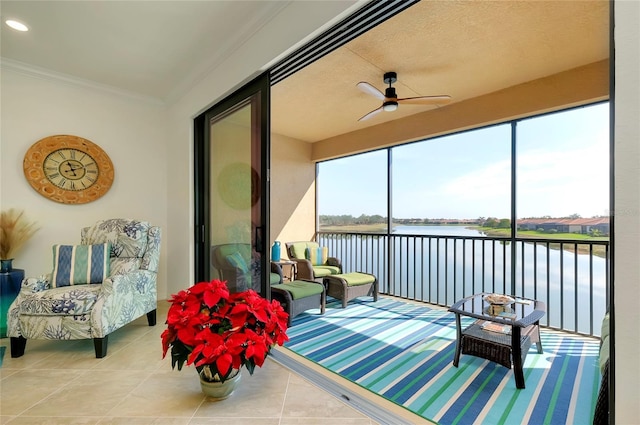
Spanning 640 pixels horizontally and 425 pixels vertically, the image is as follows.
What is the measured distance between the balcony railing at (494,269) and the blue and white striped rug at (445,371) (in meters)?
0.36

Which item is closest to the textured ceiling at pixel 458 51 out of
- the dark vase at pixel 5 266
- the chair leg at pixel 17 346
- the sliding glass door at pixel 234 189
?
the sliding glass door at pixel 234 189

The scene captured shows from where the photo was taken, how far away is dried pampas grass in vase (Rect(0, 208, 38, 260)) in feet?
8.82

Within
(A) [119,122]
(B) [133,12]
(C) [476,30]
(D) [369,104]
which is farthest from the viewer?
(D) [369,104]

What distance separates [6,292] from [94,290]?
978 mm

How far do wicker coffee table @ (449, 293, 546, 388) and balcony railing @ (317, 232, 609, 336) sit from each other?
0.77 meters

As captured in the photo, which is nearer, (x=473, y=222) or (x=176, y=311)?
(x=176, y=311)

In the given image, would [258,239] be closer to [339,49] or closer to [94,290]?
[94,290]

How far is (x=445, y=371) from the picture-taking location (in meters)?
2.16

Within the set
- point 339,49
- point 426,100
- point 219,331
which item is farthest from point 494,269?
point 219,331

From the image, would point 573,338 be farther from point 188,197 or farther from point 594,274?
point 188,197

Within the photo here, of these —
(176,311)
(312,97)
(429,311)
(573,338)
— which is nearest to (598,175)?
(573,338)

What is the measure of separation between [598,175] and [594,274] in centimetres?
99

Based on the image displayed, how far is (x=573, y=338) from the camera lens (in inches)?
111

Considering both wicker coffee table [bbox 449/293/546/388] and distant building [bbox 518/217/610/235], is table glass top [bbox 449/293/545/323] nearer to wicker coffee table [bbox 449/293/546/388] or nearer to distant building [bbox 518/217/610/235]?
wicker coffee table [bbox 449/293/546/388]
